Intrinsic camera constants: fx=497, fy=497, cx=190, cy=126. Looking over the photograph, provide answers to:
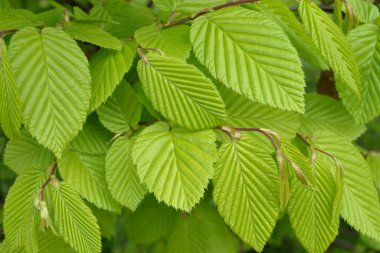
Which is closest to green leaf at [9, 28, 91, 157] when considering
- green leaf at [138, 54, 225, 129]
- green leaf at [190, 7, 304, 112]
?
green leaf at [138, 54, 225, 129]

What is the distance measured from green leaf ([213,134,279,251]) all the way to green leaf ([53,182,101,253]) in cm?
23

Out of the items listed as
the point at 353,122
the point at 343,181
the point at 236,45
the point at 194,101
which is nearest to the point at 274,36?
the point at 236,45

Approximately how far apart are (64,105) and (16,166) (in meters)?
0.29

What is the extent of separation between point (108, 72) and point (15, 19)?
22 cm

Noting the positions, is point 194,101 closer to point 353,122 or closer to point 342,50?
point 342,50

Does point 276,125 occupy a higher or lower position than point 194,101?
lower

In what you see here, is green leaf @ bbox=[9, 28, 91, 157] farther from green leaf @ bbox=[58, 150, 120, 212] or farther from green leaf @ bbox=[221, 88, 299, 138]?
green leaf @ bbox=[221, 88, 299, 138]

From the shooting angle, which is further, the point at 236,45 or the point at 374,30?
the point at 374,30

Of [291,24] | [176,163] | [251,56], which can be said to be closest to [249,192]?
[176,163]

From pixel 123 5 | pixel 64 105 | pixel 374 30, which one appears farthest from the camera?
pixel 123 5

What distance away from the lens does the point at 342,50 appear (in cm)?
93

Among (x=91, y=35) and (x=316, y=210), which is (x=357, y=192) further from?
(x=91, y=35)

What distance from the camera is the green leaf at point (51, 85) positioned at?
33.7 inches

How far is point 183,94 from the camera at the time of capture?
877mm
